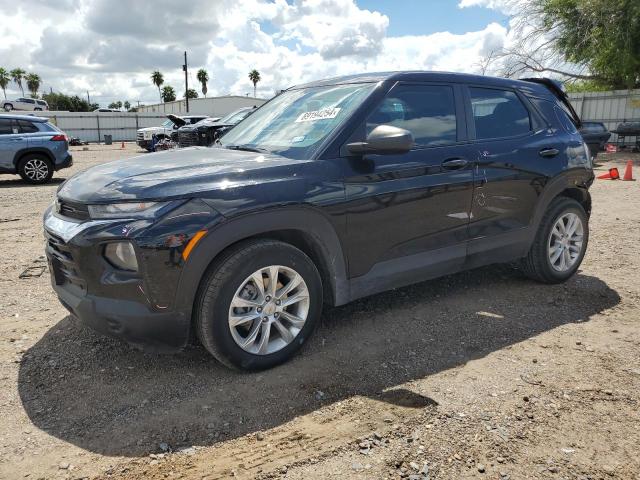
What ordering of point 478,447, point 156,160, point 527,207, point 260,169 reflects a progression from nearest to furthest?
point 478,447 < point 260,169 < point 156,160 < point 527,207

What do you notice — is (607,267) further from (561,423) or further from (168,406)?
(168,406)

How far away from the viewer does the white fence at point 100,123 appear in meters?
37.9

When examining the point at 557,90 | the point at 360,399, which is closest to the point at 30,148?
the point at 557,90

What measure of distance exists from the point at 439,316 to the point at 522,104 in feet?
6.57

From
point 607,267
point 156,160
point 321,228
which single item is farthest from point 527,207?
point 156,160

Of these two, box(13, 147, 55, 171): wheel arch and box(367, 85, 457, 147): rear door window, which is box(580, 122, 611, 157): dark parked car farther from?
box(13, 147, 55, 171): wheel arch

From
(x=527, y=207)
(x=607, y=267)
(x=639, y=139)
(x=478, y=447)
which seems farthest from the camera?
(x=639, y=139)

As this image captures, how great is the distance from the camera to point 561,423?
2.76 m

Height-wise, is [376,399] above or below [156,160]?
below

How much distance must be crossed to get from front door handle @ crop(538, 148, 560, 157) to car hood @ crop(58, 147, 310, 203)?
7.63 feet

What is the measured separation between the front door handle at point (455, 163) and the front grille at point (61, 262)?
252 centimetres

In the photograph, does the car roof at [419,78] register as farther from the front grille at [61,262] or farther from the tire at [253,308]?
the front grille at [61,262]

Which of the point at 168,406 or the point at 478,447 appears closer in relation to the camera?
the point at 478,447

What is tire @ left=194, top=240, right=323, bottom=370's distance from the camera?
9.78ft
